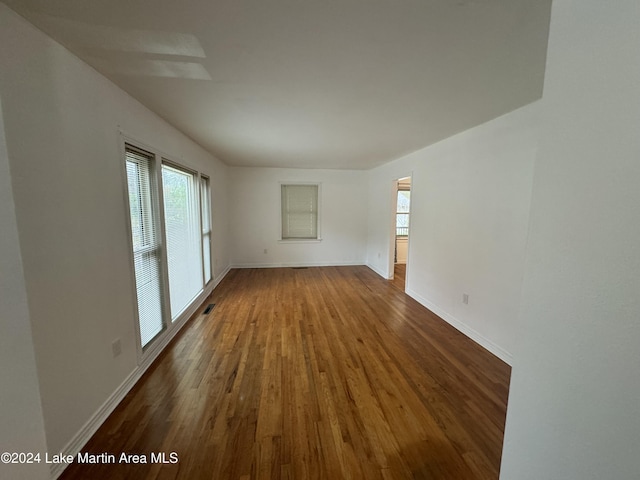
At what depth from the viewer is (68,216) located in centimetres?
147

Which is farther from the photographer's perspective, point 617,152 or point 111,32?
point 111,32

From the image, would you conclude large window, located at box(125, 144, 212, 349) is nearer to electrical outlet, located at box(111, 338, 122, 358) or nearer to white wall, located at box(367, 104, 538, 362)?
electrical outlet, located at box(111, 338, 122, 358)

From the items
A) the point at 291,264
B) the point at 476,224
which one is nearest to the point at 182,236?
the point at 291,264

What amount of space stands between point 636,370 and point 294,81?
6.83ft

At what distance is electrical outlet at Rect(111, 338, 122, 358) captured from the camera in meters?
1.84

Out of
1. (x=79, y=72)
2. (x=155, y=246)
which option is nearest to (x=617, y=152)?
(x=79, y=72)

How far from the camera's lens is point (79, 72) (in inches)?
61.4

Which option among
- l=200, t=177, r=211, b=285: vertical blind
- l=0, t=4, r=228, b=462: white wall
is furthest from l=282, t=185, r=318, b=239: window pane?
l=0, t=4, r=228, b=462: white wall

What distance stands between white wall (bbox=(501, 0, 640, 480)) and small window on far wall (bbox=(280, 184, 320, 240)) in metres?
5.51

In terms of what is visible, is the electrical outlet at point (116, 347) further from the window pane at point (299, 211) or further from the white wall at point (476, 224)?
the window pane at point (299, 211)

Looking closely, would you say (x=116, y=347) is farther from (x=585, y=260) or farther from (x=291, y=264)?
(x=291, y=264)

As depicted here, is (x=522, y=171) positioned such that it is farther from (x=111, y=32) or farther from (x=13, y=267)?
(x=13, y=267)

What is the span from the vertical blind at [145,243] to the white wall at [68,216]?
23 cm

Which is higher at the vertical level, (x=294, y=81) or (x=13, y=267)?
(x=294, y=81)
